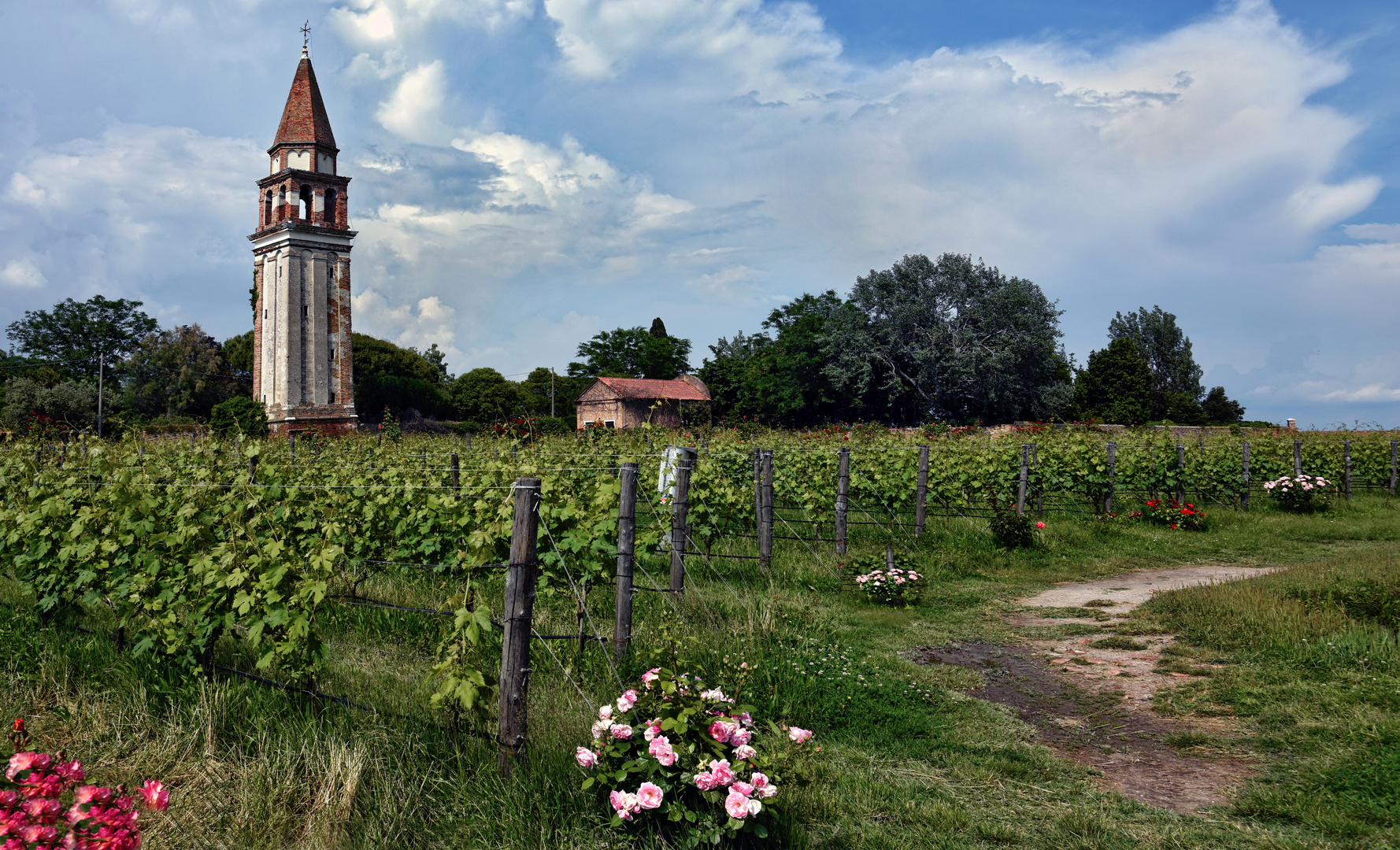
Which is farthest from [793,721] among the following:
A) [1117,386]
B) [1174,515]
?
[1117,386]

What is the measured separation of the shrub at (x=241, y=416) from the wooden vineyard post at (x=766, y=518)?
23.5m

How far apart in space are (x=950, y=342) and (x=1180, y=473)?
3142cm

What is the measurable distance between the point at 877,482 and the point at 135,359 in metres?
54.6

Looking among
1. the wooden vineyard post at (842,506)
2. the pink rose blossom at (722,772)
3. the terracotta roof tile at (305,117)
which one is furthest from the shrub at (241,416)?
the pink rose blossom at (722,772)

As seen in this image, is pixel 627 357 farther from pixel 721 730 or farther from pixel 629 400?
pixel 721 730

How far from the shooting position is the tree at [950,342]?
1746 inches

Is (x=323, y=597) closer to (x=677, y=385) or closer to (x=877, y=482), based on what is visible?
(x=877, y=482)

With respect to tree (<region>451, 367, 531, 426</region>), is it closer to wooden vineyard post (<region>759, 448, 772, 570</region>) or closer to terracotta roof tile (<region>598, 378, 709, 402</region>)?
terracotta roof tile (<region>598, 378, 709, 402</region>)

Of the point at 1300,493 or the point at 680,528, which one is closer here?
the point at 680,528

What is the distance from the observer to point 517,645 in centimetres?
360

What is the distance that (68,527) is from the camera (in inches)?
242

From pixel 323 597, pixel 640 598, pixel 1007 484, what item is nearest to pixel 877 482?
pixel 1007 484

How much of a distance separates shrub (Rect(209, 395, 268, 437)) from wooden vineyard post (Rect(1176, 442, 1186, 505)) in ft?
87.2

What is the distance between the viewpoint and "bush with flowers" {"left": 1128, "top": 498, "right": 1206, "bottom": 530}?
42.7 feet
